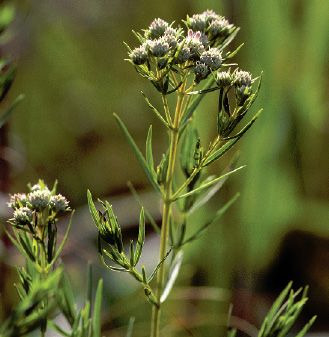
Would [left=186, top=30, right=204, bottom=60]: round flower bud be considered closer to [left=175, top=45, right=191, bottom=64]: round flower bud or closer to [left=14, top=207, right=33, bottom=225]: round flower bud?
[left=175, top=45, right=191, bottom=64]: round flower bud

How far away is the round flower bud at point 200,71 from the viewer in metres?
0.69

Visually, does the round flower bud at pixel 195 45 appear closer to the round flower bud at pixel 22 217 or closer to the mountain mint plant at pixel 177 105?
the mountain mint plant at pixel 177 105

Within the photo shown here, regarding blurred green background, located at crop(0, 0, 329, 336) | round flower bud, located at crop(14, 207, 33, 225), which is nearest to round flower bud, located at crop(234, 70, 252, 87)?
round flower bud, located at crop(14, 207, 33, 225)

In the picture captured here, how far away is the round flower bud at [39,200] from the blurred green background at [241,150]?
2.34ft

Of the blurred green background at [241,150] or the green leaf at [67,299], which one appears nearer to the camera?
the green leaf at [67,299]

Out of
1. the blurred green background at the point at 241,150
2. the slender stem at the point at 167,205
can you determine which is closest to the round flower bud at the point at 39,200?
the slender stem at the point at 167,205

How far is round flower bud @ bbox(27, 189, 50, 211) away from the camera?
0.69 m

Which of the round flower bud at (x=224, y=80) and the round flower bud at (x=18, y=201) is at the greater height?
the round flower bud at (x=224, y=80)

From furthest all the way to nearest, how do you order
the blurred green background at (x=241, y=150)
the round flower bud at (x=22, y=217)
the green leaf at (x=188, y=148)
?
1. the blurred green background at (x=241, y=150)
2. the green leaf at (x=188, y=148)
3. the round flower bud at (x=22, y=217)

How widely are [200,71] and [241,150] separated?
101 centimetres

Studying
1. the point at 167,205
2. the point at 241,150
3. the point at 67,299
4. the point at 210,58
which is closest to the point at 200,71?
the point at 210,58

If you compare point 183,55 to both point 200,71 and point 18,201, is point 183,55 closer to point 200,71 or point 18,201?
point 200,71

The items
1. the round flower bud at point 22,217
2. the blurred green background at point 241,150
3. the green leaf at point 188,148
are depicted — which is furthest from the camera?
the blurred green background at point 241,150

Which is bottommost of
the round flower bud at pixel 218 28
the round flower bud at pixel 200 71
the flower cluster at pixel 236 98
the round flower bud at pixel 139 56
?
the flower cluster at pixel 236 98
